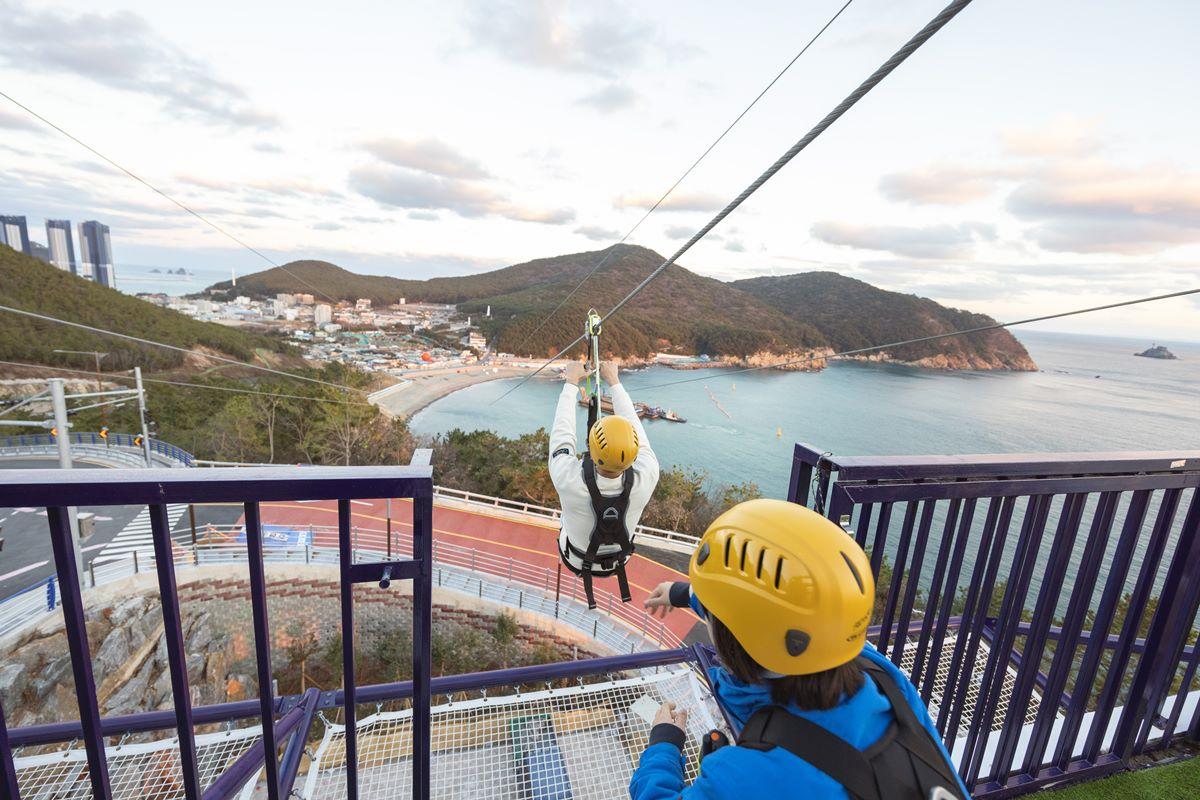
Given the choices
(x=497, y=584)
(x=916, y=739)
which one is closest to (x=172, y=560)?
(x=916, y=739)

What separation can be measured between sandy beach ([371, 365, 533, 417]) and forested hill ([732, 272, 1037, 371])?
34.9 meters

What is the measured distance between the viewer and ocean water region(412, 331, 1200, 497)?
3656 cm

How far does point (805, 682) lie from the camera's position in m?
0.96

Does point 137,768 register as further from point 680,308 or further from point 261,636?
point 680,308

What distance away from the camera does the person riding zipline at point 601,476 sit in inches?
100

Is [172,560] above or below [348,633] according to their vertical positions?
above

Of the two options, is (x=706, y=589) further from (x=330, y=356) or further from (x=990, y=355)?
(x=990, y=355)

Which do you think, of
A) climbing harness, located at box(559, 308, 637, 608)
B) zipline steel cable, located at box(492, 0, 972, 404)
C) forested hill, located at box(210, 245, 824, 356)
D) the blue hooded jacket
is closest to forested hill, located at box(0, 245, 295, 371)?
forested hill, located at box(210, 245, 824, 356)

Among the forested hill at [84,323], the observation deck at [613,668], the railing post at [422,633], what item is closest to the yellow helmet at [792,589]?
the observation deck at [613,668]

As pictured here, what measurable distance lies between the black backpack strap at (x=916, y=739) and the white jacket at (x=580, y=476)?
163cm

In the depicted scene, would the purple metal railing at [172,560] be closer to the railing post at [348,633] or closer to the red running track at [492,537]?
the railing post at [348,633]

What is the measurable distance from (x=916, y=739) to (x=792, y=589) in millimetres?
323

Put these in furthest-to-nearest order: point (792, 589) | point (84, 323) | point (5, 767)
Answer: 1. point (84, 323)
2. point (792, 589)
3. point (5, 767)

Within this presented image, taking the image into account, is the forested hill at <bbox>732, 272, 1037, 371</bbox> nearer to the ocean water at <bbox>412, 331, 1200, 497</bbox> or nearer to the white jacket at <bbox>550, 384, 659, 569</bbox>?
the ocean water at <bbox>412, 331, 1200, 497</bbox>
